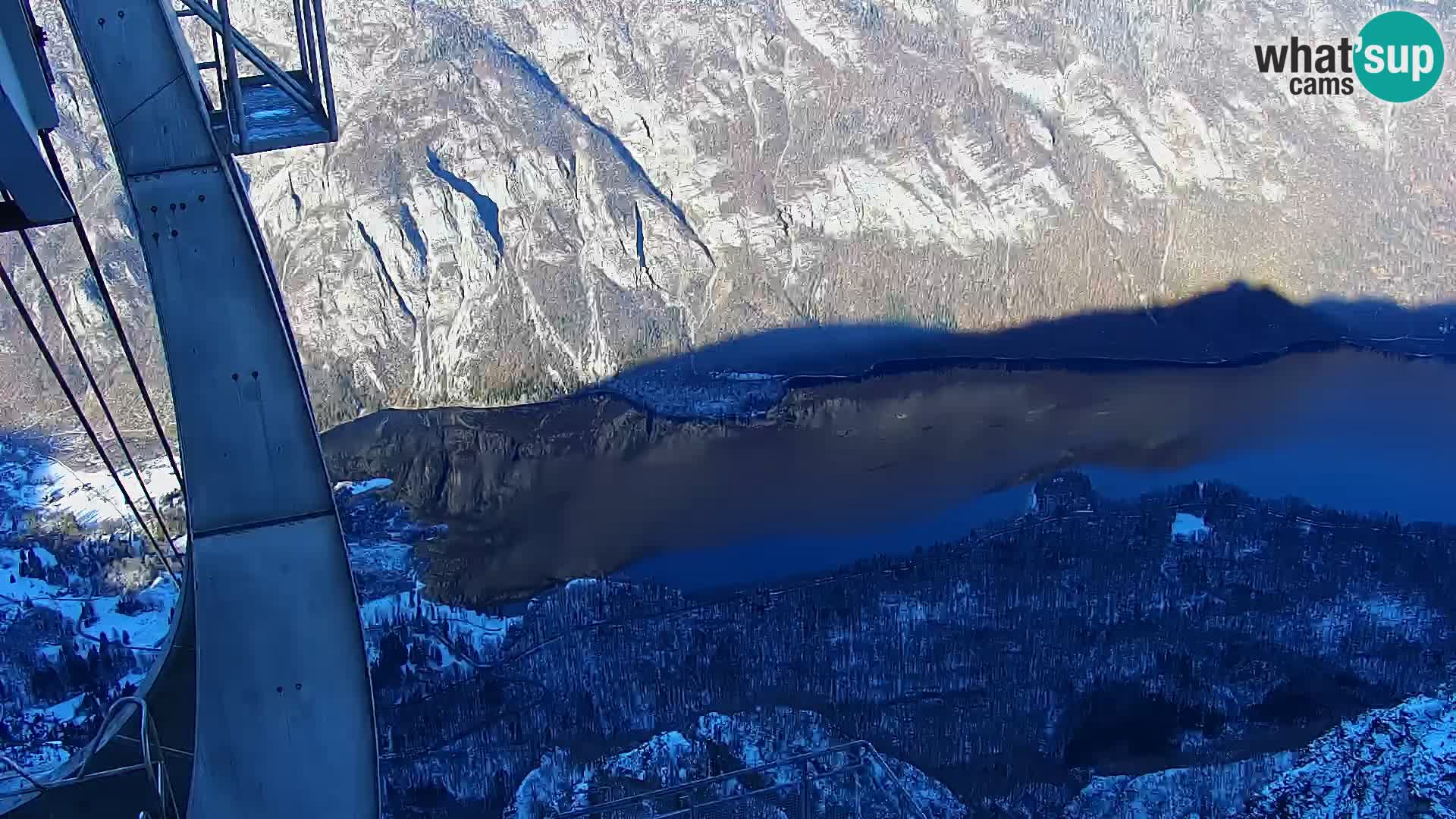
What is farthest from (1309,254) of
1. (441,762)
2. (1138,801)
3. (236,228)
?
(236,228)

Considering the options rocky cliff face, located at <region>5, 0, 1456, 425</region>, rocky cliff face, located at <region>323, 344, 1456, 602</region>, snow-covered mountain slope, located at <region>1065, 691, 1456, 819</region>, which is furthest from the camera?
rocky cliff face, located at <region>5, 0, 1456, 425</region>

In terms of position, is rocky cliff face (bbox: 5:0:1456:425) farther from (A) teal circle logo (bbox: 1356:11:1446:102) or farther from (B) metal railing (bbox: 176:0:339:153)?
(B) metal railing (bbox: 176:0:339:153)

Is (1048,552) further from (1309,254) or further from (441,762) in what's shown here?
(1309,254)

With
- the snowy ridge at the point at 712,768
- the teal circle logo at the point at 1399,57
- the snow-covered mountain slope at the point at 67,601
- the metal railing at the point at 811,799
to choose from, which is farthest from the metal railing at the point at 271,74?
the teal circle logo at the point at 1399,57

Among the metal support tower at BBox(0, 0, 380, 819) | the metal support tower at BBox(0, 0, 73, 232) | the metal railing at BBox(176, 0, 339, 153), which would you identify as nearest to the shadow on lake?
the metal support tower at BBox(0, 0, 380, 819)

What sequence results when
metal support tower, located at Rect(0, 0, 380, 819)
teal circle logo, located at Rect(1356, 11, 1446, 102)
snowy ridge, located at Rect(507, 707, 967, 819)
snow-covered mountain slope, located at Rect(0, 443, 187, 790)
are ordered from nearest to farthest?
metal support tower, located at Rect(0, 0, 380, 819), snowy ridge, located at Rect(507, 707, 967, 819), snow-covered mountain slope, located at Rect(0, 443, 187, 790), teal circle logo, located at Rect(1356, 11, 1446, 102)

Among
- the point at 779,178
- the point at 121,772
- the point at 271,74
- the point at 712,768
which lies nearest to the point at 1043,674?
the point at 712,768
